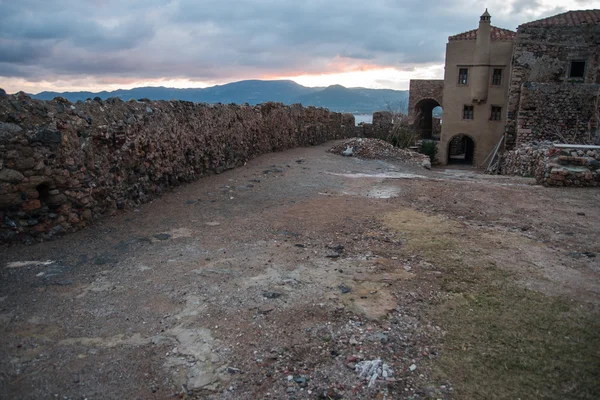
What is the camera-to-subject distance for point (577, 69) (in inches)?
776

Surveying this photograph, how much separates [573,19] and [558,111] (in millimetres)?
4798

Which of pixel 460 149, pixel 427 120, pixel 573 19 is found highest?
pixel 573 19

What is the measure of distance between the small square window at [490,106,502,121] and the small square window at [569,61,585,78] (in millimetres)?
4575

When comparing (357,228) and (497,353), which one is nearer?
(497,353)

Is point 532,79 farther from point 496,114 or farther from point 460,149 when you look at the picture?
point 460,149

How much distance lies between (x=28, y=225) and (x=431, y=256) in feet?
15.1

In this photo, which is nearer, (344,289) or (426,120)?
(344,289)

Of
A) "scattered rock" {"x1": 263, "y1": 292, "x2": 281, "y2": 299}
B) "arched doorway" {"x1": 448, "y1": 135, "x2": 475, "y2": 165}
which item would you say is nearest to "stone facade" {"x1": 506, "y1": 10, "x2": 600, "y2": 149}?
"arched doorway" {"x1": 448, "y1": 135, "x2": 475, "y2": 165}

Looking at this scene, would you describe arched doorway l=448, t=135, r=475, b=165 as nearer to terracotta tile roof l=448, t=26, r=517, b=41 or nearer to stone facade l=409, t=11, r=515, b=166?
stone facade l=409, t=11, r=515, b=166

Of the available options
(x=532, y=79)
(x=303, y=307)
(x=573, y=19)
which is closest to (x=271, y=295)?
(x=303, y=307)

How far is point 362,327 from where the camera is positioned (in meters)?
3.29

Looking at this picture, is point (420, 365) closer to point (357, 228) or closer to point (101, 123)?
point (357, 228)

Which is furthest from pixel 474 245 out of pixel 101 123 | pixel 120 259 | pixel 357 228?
pixel 101 123

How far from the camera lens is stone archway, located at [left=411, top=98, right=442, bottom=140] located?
1227 inches
